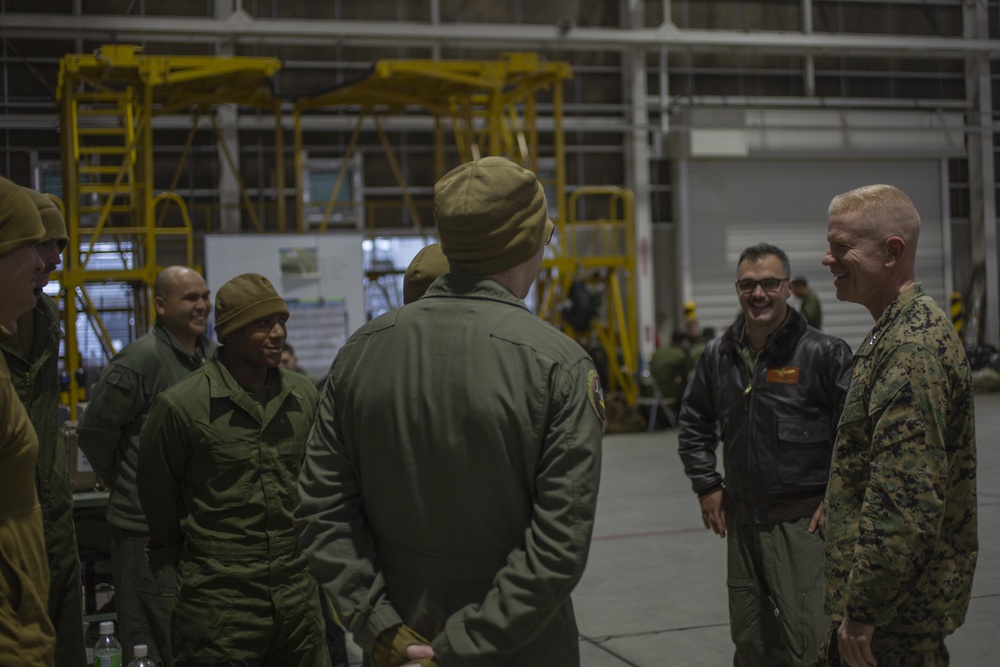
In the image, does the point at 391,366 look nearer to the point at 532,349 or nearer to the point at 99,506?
the point at 532,349

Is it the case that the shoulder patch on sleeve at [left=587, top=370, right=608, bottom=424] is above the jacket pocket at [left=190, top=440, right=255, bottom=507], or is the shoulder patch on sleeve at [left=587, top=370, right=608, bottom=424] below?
above

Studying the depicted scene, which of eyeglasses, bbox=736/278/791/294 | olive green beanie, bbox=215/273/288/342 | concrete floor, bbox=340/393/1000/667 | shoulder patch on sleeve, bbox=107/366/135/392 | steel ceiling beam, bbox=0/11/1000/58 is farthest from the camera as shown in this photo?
steel ceiling beam, bbox=0/11/1000/58

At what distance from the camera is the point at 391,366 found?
2492mm

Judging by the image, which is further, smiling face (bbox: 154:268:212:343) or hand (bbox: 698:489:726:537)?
smiling face (bbox: 154:268:212:343)

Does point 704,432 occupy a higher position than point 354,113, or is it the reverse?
point 354,113

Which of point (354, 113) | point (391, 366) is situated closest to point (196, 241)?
point (354, 113)

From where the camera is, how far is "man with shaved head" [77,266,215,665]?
495 cm

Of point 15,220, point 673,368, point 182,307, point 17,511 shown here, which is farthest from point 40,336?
point 673,368

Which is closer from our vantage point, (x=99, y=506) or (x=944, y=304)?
(x=99, y=506)

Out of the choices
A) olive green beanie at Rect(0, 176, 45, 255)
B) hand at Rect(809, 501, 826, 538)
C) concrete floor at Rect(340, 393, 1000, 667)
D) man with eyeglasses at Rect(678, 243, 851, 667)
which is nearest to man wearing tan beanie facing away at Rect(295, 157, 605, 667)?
olive green beanie at Rect(0, 176, 45, 255)

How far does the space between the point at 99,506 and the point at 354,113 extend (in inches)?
637

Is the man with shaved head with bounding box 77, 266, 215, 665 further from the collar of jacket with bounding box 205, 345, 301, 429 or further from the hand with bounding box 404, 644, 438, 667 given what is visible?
the hand with bounding box 404, 644, 438, 667

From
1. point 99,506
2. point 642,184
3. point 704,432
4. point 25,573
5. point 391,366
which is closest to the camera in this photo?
point 25,573

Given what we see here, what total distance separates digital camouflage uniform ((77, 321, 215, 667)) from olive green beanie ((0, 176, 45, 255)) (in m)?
2.72
